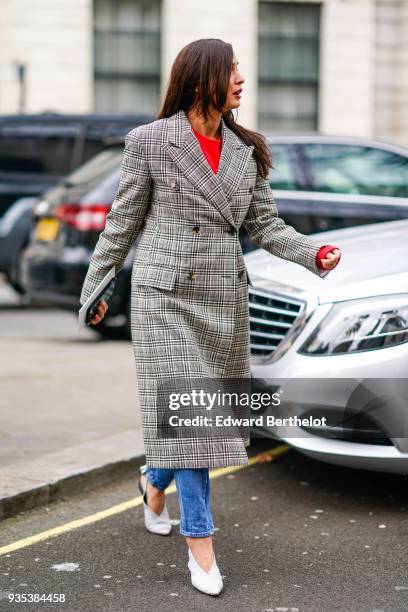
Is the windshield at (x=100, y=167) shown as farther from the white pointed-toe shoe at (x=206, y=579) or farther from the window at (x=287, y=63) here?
the window at (x=287, y=63)

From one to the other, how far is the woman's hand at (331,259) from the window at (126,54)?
15.7 m

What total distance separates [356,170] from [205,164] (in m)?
4.08

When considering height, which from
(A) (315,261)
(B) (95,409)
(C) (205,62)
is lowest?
(B) (95,409)

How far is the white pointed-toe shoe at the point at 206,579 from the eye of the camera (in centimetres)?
370

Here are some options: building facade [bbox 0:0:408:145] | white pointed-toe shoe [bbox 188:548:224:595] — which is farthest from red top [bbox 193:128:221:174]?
building facade [bbox 0:0:408:145]

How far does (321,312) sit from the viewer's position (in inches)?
181

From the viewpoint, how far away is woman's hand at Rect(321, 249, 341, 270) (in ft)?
12.9

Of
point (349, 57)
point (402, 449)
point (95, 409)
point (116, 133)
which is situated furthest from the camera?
point (349, 57)

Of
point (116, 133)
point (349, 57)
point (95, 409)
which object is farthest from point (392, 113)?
point (95, 409)

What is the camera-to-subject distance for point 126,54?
1938cm

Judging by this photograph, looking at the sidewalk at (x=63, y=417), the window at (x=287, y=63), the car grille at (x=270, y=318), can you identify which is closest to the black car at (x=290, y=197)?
the sidewalk at (x=63, y=417)

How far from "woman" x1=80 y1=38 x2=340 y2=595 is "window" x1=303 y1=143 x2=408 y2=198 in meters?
3.61

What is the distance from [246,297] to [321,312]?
73 cm

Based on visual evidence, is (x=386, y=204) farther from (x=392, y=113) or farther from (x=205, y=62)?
(x=392, y=113)
